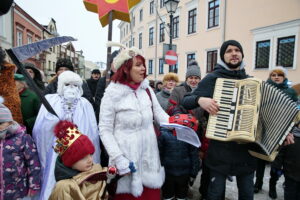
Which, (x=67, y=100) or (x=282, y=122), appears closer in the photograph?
(x=282, y=122)

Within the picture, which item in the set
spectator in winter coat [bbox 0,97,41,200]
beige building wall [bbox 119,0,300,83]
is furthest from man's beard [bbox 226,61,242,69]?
beige building wall [bbox 119,0,300,83]

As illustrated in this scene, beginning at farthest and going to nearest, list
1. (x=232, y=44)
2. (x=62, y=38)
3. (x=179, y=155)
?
(x=179, y=155) < (x=232, y=44) < (x=62, y=38)

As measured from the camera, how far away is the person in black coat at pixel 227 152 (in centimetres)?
206

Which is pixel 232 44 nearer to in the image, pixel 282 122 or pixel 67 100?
pixel 282 122

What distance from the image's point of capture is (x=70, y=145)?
5.29 feet

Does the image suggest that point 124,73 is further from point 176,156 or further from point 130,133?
point 176,156

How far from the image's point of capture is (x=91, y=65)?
64250 mm

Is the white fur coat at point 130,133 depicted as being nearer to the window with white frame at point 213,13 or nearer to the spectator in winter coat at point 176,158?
the spectator in winter coat at point 176,158

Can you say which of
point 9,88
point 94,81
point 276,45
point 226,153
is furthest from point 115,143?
point 276,45

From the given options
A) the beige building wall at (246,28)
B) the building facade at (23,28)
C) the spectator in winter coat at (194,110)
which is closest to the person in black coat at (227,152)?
the spectator in winter coat at (194,110)

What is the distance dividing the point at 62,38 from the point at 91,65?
65831mm

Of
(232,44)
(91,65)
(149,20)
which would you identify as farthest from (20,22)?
(91,65)

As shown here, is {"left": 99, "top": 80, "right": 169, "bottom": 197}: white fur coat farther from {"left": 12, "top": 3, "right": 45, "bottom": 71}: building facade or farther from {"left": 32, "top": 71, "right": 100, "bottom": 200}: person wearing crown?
{"left": 12, "top": 3, "right": 45, "bottom": 71}: building facade

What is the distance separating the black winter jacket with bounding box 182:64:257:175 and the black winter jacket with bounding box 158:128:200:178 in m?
0.44
